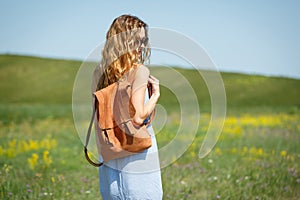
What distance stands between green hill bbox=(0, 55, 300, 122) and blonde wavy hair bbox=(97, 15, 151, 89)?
106 feet

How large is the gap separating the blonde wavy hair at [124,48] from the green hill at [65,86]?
32.4 m

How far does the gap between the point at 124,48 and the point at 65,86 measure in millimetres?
45391

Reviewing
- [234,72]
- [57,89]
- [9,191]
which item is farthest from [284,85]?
[9,191]

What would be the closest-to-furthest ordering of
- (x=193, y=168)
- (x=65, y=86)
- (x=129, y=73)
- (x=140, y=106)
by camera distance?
(x=140, y=106) < (x=129, y=73) < (x=193, y=168) < (x=65, y=86)

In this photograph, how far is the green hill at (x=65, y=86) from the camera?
3941 cm

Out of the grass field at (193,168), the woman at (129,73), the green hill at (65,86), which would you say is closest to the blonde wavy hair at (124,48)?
the woman at (129,73)

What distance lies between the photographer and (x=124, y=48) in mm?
3051

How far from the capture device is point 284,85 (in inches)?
1822

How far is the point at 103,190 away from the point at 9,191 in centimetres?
224

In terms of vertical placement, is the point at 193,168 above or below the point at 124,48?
below

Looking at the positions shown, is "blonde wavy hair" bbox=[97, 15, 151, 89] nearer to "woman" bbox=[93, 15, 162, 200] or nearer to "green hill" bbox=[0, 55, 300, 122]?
"woman" bbox=[93, 15, 162, 200]

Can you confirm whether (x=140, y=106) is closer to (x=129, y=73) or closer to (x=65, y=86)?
(x=129, y=73)

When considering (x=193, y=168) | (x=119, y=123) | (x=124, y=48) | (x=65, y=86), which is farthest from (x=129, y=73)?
(x=65, y=86)

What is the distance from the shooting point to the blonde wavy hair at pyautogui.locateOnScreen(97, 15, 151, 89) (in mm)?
3035
